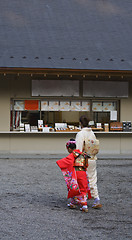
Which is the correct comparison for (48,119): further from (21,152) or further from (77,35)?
(77,35)

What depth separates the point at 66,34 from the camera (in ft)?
54.2

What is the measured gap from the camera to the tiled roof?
14859 mm

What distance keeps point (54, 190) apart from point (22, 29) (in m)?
10.0

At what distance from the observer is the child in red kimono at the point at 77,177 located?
21.0 ft

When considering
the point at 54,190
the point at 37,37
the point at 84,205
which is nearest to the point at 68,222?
the point at 84,205

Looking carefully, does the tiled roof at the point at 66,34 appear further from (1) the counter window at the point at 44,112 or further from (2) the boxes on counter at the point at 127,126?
(2) the boxes on counter at the point at 127,126

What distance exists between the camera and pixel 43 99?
51.6 ft

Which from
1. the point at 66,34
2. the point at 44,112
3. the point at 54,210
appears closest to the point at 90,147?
the point at 54,210

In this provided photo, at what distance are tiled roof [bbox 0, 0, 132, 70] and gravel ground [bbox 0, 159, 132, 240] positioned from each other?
221 inches

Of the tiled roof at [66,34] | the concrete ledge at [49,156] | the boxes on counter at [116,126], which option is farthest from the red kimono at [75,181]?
the boxes on counter at [116,126]

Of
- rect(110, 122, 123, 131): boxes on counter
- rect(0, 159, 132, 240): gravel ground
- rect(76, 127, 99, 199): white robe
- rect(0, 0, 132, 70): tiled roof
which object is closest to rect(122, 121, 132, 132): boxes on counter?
rect(110, 122, 123, 131): boxes on counter

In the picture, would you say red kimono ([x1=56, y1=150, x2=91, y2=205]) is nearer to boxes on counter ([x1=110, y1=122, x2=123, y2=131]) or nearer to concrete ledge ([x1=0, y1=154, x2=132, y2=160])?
concrete ledge ([x1=0, y1=154, x2=132, y2=160])

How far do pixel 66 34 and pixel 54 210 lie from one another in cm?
1145

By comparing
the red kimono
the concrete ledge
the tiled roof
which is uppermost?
the tiled roof
